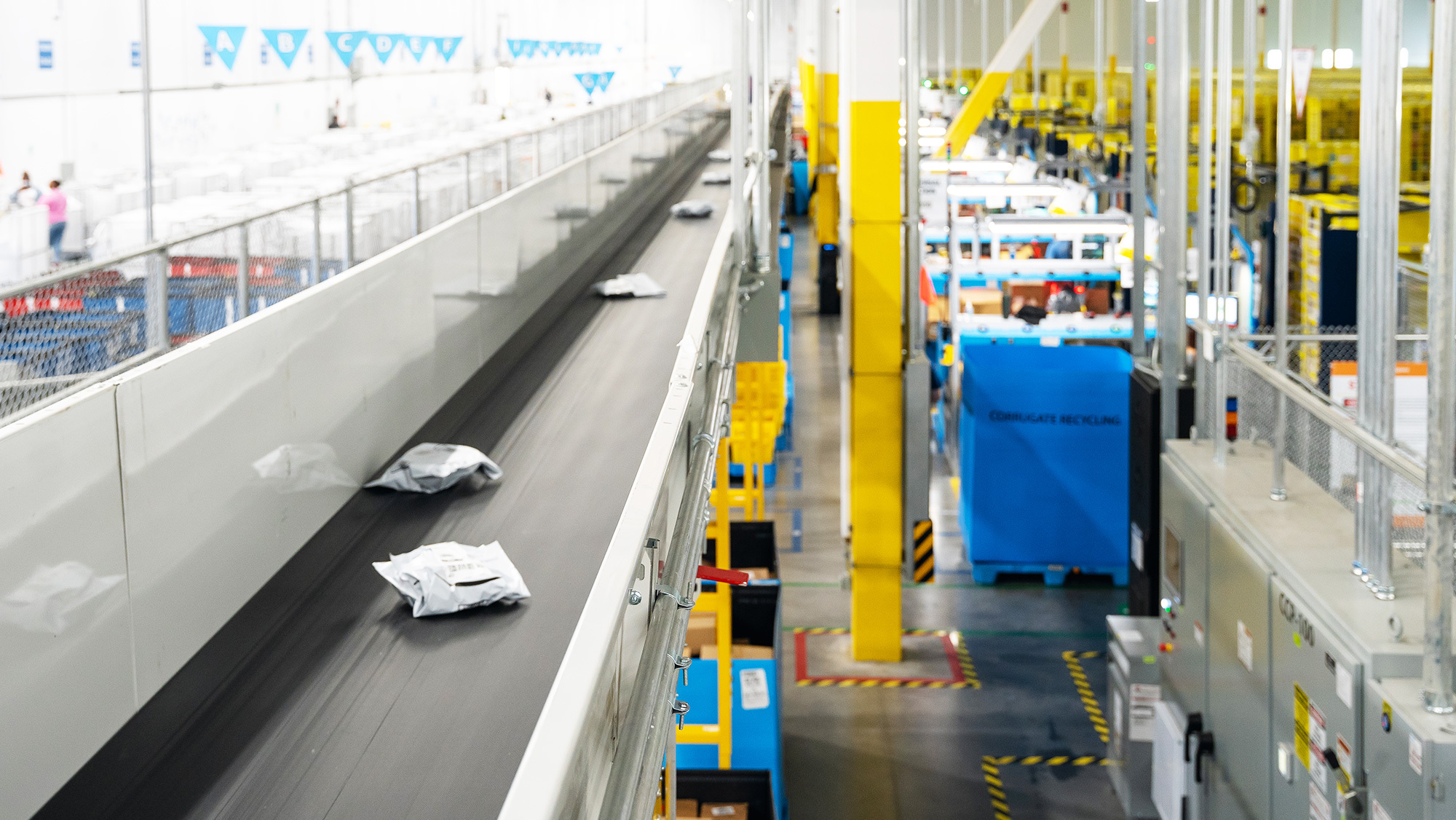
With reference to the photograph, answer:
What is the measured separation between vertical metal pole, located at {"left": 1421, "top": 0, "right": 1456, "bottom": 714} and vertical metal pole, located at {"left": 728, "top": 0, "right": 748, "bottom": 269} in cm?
320

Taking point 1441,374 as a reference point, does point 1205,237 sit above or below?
above

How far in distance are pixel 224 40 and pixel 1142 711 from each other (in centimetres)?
1197

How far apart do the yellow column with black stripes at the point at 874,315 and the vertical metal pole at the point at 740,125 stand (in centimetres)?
164

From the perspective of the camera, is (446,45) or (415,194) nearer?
(415,194)

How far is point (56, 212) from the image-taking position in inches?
371

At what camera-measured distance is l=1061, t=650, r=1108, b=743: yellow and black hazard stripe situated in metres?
7.89

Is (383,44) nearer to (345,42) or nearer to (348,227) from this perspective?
(345,42)

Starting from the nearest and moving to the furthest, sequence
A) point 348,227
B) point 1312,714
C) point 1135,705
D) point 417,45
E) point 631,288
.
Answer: point 1312,714 < point 348,227 < point 1135,705 < point 631,288 < point 417,45

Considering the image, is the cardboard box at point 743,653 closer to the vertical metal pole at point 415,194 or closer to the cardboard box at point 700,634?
the cardboard box at point 700,634

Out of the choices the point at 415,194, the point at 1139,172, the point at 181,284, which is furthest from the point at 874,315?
the point at 181,284

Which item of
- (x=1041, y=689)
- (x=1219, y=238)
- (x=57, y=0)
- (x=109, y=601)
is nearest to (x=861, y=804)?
(x=1041, y=689)

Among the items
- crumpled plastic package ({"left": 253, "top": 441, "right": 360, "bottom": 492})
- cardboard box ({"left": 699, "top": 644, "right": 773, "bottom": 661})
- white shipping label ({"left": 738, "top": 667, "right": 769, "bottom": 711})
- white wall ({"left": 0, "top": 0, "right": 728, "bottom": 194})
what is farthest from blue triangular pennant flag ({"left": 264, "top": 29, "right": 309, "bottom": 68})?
crumpled plastic package ({"left": 253, "top": 441, "right": 360, "bottom": 492})

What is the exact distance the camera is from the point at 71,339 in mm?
2795

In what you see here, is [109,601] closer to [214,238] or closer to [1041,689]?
[214,238]
